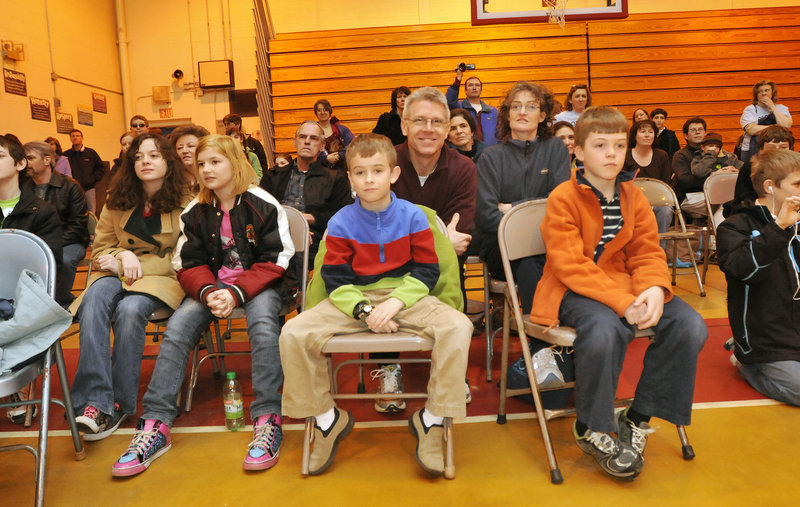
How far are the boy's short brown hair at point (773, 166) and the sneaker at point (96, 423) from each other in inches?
115

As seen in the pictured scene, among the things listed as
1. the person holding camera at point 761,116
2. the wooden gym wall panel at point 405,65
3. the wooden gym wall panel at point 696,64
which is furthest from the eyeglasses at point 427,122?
the wooden gym wall panel at point 696,64

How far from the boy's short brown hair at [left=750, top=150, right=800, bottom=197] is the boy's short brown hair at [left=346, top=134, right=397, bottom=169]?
5.33 ft

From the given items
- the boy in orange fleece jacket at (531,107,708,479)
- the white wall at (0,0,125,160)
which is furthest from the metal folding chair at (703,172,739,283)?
the white wall at (0,0,125,160)

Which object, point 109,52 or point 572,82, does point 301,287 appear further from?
point 109,52

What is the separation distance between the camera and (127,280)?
2430 millimetres

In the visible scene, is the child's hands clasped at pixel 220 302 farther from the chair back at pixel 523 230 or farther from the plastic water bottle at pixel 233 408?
the chair back at pixel 523 230

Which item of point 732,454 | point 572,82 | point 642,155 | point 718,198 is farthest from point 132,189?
point 572,82

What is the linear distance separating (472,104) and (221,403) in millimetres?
4560

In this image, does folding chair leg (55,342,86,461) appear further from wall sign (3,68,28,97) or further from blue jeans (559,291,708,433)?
wall sign (3,68,28,97)

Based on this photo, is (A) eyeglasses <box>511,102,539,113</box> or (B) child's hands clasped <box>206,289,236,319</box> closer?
(B) child's hands clasped <box>206,289,236,319</box>

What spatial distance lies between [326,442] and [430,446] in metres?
0.37

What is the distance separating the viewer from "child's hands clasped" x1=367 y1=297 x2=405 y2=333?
6.19 feet

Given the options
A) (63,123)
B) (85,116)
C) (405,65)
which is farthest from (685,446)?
(85,116)

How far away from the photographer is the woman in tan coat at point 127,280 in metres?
2.20
